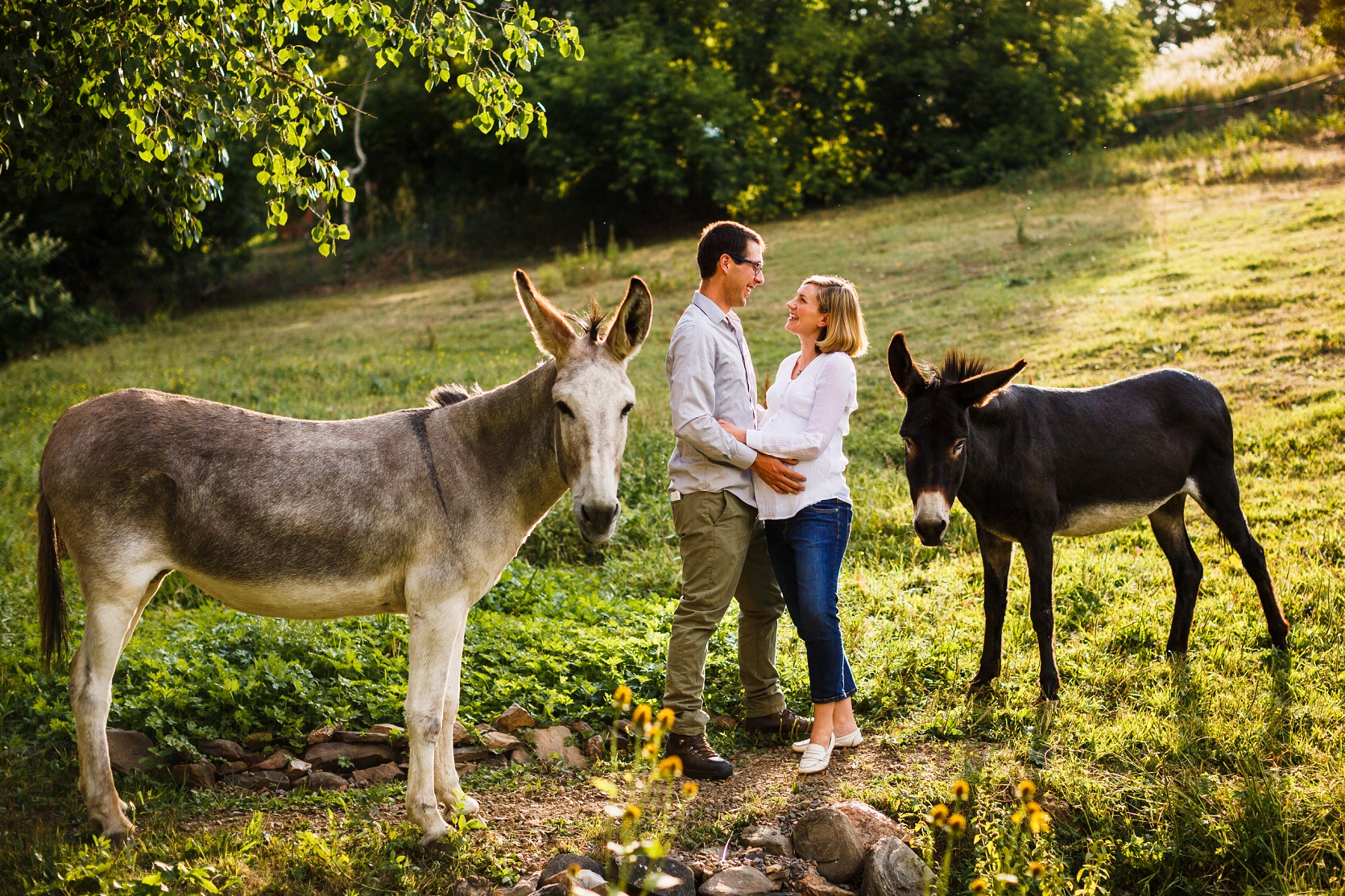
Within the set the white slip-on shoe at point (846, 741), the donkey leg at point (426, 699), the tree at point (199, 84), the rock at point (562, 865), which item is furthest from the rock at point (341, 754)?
the tree at point (199, 84)

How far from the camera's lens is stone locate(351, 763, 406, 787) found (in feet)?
15.2

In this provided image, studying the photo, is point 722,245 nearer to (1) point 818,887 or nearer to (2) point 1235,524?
(1) point 818,887

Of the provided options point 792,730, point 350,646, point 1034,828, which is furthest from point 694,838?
point 350,646

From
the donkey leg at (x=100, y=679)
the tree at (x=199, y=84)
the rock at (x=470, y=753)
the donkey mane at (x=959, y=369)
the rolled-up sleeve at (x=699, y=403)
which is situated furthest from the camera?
the donkey mane at (x=959, y=369)

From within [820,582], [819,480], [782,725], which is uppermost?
[819,480]

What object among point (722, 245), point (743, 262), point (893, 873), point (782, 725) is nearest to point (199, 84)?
point (722, 245)

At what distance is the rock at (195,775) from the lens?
4590 millimetres

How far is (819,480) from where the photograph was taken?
4.54 m

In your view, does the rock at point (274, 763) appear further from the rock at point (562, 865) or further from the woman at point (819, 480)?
the woman at point (819, 480)

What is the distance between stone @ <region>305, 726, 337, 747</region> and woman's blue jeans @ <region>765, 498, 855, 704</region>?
2.48 meters

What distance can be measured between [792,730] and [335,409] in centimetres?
771

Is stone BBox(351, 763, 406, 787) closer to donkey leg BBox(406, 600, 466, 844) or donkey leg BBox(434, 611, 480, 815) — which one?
donkey leg BBox(434, 611, 480, 815)

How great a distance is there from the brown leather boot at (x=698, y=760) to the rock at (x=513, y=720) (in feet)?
2.93

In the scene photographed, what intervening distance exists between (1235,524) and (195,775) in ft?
19.2
